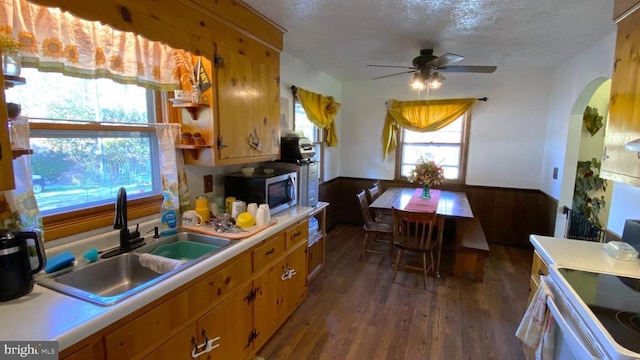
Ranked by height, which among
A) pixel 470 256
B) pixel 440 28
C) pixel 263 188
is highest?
pixel 440 28

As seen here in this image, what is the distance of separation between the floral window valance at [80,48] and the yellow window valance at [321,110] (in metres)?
1.93

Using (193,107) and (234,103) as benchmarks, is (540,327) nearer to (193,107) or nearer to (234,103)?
(234,103)

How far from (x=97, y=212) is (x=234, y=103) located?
3.40ft

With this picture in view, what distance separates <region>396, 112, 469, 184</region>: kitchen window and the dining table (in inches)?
14.7

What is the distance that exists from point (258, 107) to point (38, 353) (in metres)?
1.86

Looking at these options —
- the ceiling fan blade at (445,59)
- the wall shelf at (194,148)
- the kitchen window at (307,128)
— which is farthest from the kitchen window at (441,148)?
the wall shelf at (194,148)

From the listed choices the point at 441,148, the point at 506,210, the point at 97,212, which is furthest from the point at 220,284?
the point at 506,210

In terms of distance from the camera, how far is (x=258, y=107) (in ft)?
7.74

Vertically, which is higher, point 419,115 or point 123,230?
point 419,115

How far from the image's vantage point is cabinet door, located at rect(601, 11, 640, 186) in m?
1.48

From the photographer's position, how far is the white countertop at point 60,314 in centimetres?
93

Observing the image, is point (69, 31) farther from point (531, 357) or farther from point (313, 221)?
point (531, 357)

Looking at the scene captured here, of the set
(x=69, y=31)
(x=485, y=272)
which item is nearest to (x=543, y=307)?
(x=485, y=272)

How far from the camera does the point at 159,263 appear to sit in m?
1.52
